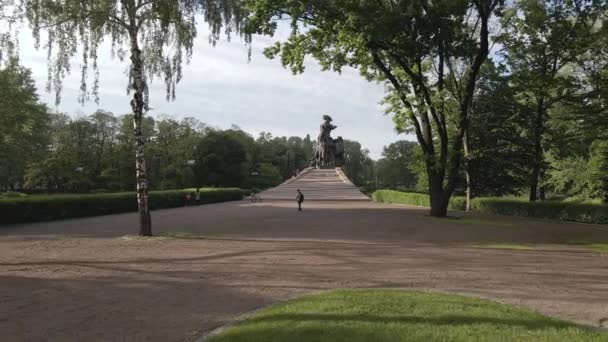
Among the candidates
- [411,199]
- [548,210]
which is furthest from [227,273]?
[411,199]

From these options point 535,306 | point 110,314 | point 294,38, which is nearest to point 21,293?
point 110,314

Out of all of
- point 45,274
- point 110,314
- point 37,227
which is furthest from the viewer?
point 37,227

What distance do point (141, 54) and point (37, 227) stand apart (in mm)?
9063

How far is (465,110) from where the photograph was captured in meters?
24.5

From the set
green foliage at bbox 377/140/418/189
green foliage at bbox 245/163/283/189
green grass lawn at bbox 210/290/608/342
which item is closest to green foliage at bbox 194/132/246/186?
green foliage at bbox 245/163/283/189

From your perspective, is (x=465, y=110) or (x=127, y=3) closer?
(x=127, y=3)

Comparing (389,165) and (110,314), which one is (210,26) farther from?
(389,165)

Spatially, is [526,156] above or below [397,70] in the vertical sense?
below

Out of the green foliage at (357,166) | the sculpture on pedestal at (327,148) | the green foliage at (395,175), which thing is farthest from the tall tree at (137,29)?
the green foliage at (357,166)

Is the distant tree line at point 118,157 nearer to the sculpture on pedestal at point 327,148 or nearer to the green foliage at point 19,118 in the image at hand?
the green foliage at point 19,118

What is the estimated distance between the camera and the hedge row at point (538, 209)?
2500 cm

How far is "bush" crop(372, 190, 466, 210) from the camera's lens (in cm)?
3775

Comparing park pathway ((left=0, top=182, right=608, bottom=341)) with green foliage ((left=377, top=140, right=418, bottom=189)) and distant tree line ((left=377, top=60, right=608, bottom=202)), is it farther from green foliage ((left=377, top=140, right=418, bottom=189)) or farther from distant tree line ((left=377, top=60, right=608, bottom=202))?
green foliage ((left=377, top=140, right=418, bottom=189))

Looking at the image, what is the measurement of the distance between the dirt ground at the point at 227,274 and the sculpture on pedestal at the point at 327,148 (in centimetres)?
5113
